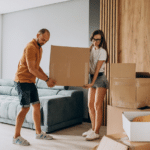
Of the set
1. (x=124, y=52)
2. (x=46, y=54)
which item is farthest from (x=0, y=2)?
(x=124, y=52)

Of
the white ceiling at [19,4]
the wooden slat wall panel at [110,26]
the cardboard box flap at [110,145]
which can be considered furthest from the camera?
the white ceiling at [19,4]

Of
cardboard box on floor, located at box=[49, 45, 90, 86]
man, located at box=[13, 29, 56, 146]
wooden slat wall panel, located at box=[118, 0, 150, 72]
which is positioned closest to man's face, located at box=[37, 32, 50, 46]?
man, located at box=[13, 29, 56, 146]

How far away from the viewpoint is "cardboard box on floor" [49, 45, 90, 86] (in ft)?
6.81

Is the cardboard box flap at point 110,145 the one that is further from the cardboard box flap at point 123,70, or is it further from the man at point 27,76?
the man at point 27,76

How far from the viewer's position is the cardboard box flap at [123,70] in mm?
1884

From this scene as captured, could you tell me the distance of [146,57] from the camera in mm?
2826

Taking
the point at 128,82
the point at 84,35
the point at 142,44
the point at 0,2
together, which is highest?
the point at 0,2

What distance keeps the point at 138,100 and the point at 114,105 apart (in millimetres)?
231

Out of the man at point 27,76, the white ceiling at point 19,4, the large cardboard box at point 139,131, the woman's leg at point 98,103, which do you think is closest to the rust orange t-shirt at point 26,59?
the man at point 27,76

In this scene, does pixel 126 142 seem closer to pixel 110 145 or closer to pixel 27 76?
pixel 110 145

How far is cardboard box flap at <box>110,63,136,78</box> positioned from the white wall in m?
1.69

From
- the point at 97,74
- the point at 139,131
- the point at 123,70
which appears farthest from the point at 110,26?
the point at 139,131

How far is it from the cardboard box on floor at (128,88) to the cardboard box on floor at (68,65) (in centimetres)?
33

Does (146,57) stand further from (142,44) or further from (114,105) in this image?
(114,105)
